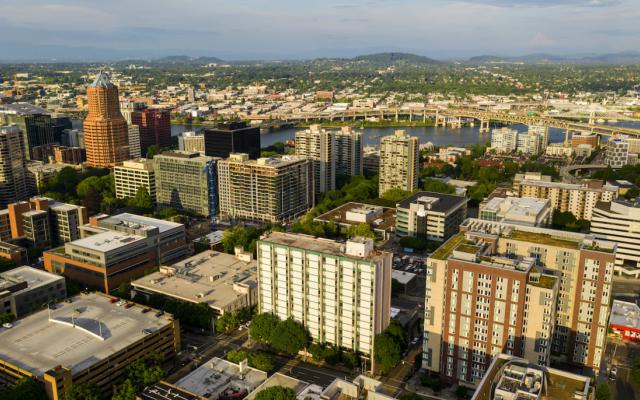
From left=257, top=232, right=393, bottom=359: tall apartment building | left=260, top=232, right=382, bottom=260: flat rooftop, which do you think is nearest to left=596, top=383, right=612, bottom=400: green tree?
left=257, top=232, right=393, bottom=359: tall apartment building

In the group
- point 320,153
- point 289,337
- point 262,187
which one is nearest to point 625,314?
point 289,337

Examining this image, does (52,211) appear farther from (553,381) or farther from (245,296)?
(553,381)

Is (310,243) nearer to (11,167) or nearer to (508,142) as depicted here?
(11,167)

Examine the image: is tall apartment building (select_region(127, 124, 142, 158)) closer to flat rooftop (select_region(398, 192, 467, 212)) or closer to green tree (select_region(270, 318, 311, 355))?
flat rooftop (select_region(398, 192, 467, 212))

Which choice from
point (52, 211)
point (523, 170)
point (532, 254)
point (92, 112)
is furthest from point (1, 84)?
point (532, 254)

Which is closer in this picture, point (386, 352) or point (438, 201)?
point (386, 352)

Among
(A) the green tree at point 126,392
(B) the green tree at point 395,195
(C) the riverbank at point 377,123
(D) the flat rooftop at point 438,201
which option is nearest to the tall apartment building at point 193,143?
(B) the green tree at point 395,195
